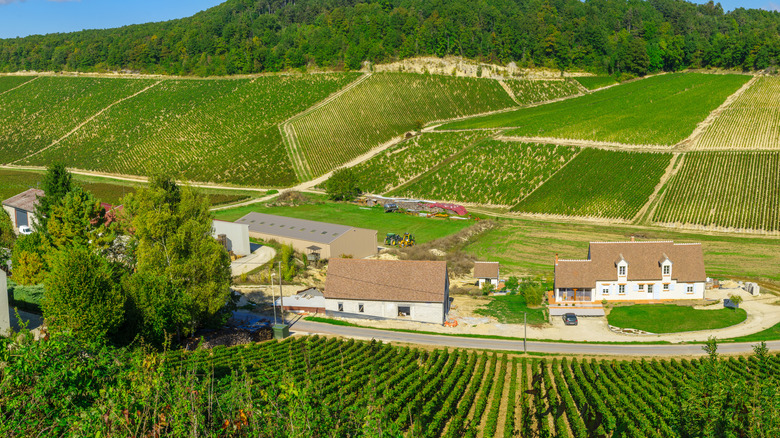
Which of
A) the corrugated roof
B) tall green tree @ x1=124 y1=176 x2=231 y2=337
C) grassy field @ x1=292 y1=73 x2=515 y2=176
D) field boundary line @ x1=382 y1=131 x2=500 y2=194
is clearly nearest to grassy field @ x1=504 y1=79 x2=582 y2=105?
grassy field @ x1=292 y1=73 x2=515 y2=176

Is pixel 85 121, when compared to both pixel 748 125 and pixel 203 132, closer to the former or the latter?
pixel 203 132

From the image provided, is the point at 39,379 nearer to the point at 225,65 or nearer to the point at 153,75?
the point at 225,65

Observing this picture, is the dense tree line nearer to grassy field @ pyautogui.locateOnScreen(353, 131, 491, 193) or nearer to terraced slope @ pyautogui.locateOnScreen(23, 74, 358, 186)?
terraced slope @ pyautogui.locateOnScreen(23, 74, 358, 186)

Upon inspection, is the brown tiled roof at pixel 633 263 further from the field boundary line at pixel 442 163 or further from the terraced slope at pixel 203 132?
the terraced slope at pixel 203 132

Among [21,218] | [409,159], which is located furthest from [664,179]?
[21,218]

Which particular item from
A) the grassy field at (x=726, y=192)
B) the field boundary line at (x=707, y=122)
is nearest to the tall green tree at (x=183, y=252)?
the grassy field at (x=726, y=192)

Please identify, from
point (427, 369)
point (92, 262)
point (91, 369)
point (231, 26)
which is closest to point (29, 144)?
point (231, 26)
